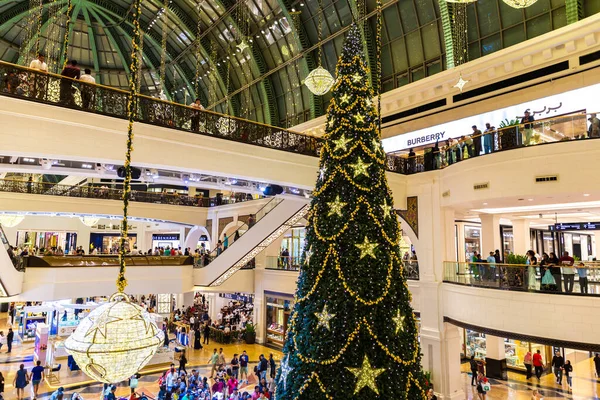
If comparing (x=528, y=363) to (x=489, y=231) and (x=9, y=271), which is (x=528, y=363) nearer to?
(x=489, y=231)

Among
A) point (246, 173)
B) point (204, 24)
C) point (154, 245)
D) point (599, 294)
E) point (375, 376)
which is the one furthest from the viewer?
point (154, 245)

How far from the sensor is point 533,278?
413 inches

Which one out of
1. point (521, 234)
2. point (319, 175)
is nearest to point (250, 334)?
point (521, 234)

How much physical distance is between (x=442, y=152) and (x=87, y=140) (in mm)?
10477

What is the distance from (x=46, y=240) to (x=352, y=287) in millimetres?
36973

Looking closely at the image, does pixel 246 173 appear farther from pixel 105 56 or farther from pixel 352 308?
pixel 105 56

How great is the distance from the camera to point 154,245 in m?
34.6

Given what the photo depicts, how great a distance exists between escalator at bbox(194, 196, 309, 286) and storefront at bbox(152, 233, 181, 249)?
612 inches

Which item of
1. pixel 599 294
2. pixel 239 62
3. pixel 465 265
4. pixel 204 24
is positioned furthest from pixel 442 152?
pixel 204 24

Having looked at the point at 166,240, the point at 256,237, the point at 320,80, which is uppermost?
the point at 320,80

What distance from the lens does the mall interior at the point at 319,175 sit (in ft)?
29.4

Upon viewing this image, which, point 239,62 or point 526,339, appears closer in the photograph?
point 526,339

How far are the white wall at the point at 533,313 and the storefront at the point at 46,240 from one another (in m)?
28.9

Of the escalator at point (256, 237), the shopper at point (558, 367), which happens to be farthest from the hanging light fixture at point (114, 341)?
the shopper at point (558, 367)
